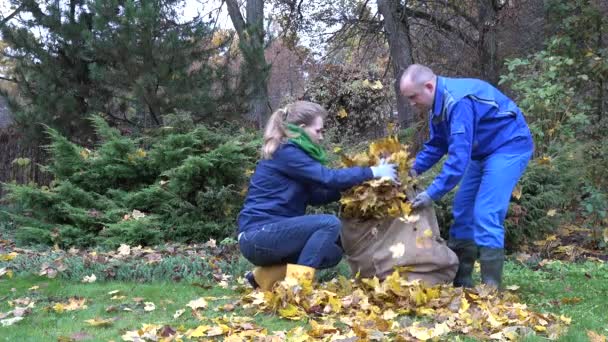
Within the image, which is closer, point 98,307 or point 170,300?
point 98,307

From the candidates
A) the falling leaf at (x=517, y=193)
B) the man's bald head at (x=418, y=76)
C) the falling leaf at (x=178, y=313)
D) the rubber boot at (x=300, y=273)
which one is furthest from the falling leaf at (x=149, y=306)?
the falling leaf at (x=517, y=193)

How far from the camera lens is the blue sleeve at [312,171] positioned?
13.6 ft

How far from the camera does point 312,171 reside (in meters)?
4.14

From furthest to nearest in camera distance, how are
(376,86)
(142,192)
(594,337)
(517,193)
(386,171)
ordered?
(376,86), (142,192), (517,193), (386,171), (594,337)

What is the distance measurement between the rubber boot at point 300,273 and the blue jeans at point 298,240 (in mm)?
40

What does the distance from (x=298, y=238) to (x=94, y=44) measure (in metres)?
6.24

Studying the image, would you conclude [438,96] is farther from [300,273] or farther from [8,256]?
[8,256]

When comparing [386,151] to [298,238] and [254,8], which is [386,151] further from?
[254,8]

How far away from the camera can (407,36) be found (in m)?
13.7

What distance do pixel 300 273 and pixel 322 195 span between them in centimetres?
67

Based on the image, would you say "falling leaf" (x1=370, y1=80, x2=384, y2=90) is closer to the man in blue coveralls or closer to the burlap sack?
the man in blue coveralls

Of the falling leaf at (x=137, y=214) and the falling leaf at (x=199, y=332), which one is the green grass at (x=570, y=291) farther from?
the falling leaf at (x=137, y=214)

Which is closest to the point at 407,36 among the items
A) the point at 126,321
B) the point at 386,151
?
the point at 386,151

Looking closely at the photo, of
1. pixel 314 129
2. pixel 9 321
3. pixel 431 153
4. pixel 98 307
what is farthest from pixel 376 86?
pixel 9 321
